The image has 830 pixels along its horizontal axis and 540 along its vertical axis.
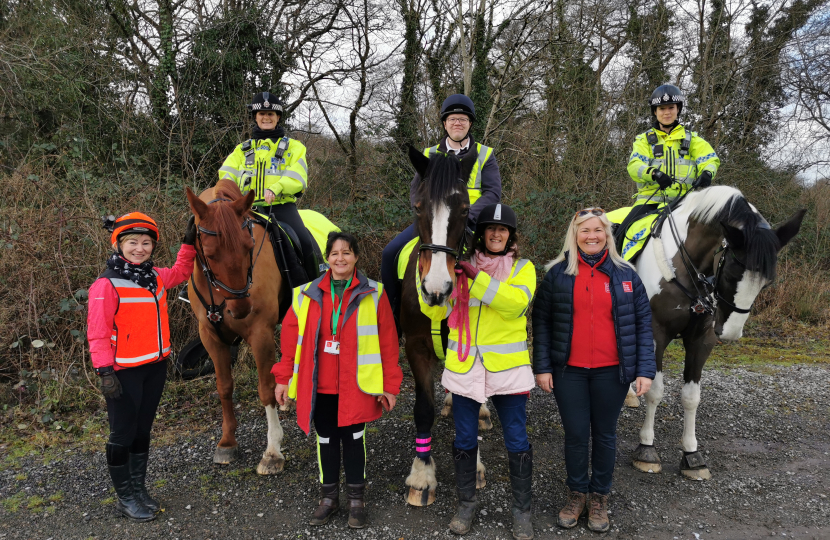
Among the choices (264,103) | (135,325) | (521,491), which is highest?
(264,103)

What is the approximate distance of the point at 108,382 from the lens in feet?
9.00

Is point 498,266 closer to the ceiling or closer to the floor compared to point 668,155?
closer to the floor

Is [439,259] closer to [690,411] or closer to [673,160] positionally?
[690,411]

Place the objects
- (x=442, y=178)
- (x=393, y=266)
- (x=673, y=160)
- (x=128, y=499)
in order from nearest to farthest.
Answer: (x=442, y=178) < (x=128, y=499) < (x=393, y=266) < (x=673, y=160)

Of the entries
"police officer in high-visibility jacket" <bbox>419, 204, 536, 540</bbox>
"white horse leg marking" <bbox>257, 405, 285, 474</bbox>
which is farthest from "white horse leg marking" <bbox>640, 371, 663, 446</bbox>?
"white horse leg marking" <bbox>257, 405, 285, 474</bbox>

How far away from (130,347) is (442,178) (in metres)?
2.26

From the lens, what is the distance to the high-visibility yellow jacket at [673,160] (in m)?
4.46

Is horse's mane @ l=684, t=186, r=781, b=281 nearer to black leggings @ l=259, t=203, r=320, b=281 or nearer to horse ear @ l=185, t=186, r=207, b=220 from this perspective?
black leggings @ l=259, t=203, r=320, b=281

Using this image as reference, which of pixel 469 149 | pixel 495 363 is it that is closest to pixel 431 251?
pixel 495 363

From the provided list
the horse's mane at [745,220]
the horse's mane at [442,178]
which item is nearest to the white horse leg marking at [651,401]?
the horse's mane at [745,220]

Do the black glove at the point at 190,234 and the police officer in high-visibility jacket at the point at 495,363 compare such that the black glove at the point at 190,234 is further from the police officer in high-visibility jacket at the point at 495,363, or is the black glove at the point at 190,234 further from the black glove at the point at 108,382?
the police officer in high-visibility jacket at the point at 495,363

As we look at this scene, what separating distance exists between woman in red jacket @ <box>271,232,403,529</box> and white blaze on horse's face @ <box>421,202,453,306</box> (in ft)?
2.29

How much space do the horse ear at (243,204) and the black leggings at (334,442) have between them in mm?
1553

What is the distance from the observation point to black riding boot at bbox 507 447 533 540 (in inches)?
111
